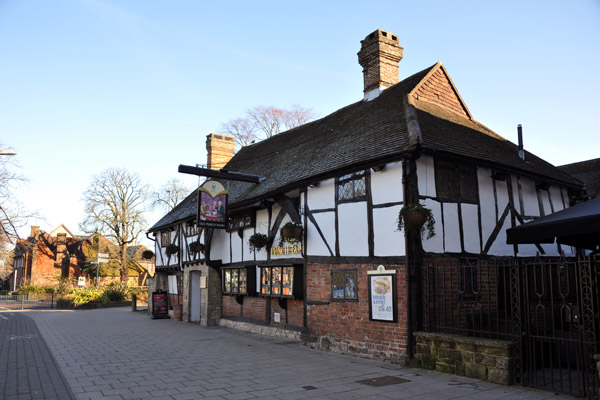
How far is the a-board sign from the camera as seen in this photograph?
66.6ft

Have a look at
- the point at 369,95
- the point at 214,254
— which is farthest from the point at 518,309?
the point at 214,254

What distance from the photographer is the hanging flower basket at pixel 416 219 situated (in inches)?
324

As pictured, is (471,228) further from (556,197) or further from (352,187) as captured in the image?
(556,197)

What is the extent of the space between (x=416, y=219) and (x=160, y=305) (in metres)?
15.7

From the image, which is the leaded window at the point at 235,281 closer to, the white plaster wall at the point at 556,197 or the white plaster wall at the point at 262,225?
the white plaster wall at the point at 262,225

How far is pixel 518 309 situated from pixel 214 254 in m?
11.8

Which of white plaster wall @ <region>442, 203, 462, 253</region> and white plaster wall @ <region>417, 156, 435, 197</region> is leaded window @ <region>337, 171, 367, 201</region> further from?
white plaster wall @ <region>442, 203, 462, 253</region>

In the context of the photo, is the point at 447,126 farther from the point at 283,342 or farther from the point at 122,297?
the point at 122,297

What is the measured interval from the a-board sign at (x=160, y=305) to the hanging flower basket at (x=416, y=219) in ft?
49.5

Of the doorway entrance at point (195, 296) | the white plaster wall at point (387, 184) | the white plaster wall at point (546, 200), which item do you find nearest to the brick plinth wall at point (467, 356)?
the white plaster wall at point (387, 184)

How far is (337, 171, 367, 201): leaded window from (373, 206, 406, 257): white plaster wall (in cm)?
64

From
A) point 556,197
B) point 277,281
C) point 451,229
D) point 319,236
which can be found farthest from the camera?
point 277,281

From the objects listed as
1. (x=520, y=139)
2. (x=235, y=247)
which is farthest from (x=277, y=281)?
(x=520, y=139)

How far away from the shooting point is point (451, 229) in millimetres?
9297
